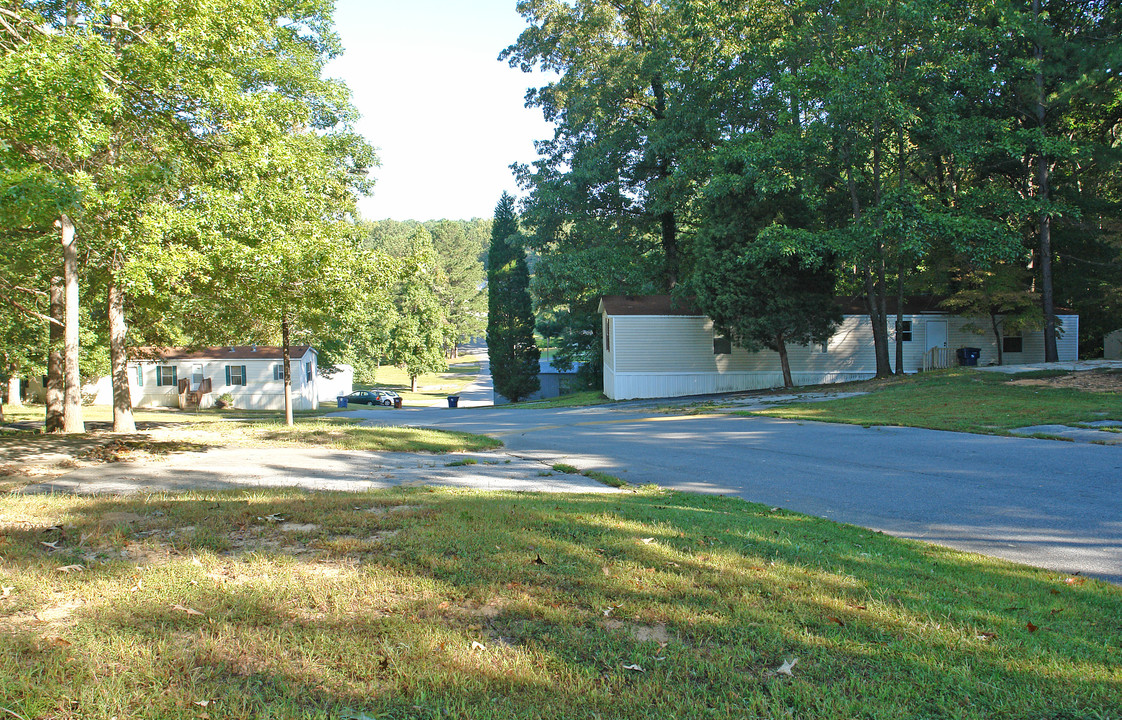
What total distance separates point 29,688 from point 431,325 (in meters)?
51.4

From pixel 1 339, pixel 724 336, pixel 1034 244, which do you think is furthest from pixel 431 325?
pixel 1034 244

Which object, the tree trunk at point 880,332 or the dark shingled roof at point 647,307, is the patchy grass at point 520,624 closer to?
the tree trunk at point 880,332

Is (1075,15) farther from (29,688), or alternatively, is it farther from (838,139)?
(29,688)

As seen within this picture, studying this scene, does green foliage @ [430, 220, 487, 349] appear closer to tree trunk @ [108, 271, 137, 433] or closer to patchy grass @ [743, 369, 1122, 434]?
patchy grass @ [743, 369, 1122, 434]

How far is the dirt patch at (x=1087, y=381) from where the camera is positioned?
18.0 metres

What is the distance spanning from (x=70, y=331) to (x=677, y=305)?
2145 centimetres

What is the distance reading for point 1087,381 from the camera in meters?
19.2

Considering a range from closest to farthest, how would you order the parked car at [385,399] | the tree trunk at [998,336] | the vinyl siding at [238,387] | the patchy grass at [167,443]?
the patchy grass at [167,443] < the tree trunk at [998,336] < the vinyl siding at [238,387] < the parked car at [385,399]

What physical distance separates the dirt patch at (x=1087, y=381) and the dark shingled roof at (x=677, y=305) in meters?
9.21

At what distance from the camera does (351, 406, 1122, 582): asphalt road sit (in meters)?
6.43

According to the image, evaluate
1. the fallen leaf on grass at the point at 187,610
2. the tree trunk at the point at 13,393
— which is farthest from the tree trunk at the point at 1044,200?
the tree trunk at the point at 13,393

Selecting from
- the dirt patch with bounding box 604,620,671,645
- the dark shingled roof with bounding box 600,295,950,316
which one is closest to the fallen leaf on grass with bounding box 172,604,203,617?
the dirt patch with bounding box 604,620,671,645

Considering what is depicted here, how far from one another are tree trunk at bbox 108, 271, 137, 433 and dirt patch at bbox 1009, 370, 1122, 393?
23145 mm

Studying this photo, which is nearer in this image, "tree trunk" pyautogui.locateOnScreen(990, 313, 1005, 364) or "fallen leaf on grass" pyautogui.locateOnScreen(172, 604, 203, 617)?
"fallen leaf on grass" pyautogui.locateOnScreen(172, 604, 203, 617)
